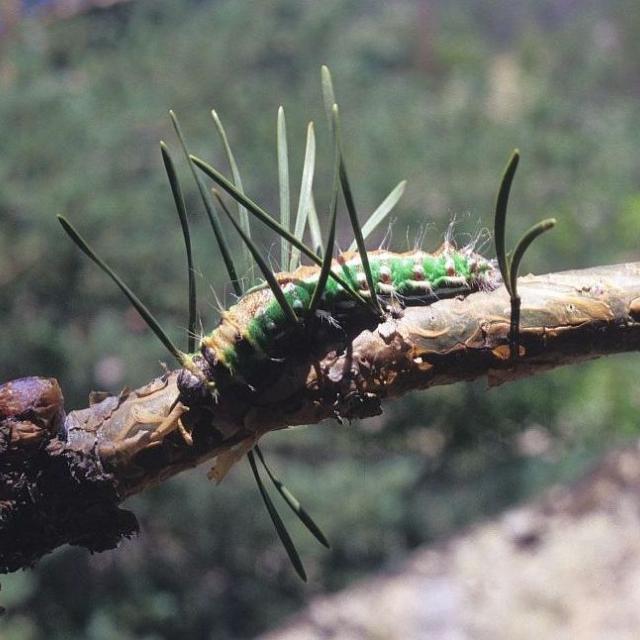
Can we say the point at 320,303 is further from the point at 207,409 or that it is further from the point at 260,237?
the point at 260,237

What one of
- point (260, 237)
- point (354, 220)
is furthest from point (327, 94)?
point (260, 237)

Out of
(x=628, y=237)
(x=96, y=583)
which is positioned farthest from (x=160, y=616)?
(x=628, y=237)

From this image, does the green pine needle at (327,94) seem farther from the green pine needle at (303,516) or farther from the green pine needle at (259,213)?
the green pine needle at (303,516)

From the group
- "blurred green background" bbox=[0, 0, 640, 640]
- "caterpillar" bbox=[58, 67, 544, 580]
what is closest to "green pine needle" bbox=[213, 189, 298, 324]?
"caterpillar" bbox=[58, 67, 544, 580]

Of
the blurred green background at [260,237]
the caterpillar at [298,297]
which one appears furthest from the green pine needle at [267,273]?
the blurred green background at [260,237]

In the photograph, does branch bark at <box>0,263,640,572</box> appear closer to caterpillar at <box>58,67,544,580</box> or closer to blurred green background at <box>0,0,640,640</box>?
caterpillar at <box>58,67,544,580</box>

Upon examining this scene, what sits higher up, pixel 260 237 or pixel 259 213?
pixel 259 213
